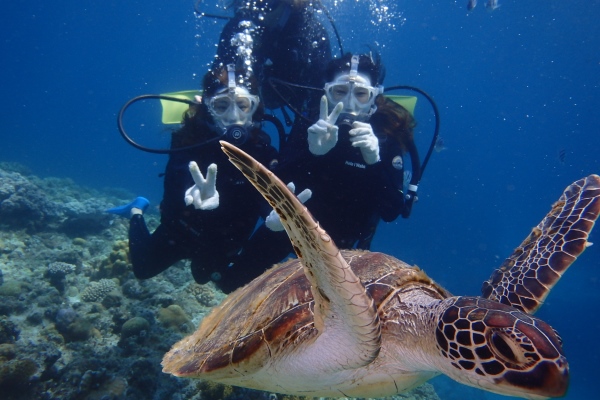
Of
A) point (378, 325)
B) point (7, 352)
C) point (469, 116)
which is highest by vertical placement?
point (469, 116)

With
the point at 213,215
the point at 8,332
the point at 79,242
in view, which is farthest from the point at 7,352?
the point at 79,242

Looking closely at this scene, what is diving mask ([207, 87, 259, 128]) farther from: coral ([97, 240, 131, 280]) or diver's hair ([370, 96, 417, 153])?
coral ([97, 240, 131, 280])

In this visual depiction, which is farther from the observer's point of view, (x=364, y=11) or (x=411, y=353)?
(x=364, y=11)

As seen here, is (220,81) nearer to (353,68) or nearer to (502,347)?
(353,68)

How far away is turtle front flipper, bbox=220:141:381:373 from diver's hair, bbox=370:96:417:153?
3.56 metres

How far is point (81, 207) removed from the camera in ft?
33.1

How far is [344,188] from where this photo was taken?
4383mm

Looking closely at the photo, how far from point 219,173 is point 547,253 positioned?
348cm

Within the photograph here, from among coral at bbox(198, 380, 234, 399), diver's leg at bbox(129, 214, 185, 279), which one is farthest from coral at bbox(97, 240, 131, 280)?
coral at bbox(198, 380, 234, 399)

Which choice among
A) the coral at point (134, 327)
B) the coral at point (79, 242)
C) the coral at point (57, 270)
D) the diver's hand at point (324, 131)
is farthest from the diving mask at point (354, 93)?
the coral at point (79, 242)

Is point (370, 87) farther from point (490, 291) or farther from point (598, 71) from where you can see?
point (598, 71)

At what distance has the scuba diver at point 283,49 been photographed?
644 centimetres

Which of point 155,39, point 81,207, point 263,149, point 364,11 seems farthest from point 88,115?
point 263,149

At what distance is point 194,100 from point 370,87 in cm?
251
